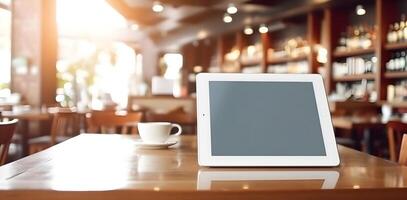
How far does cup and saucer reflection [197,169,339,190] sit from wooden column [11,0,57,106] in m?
6.80

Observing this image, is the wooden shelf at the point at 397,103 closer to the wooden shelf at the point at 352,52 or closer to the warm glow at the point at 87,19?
the wooden shelf at the point at 352,52

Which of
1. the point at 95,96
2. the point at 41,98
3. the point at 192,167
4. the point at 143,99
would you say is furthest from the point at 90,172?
the point at 95,96

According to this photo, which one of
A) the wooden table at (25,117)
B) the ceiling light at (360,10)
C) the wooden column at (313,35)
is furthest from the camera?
the wooden column at (313,35)

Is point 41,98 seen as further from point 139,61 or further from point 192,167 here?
point 139,61

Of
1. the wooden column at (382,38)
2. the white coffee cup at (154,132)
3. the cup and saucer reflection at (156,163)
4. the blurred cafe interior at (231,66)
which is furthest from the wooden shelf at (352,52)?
the cup and saucer reflection at (156,163)

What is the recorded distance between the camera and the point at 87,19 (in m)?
14.4

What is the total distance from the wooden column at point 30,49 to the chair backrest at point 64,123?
3.14ft

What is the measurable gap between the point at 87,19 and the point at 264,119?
14.0 m

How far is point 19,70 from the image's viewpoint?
728 centimetres

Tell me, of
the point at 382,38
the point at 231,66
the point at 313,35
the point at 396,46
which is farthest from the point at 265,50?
the point at 396,46

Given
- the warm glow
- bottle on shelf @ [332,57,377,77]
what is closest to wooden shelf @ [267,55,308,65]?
bottle on shelf @ [332,57,377,77]

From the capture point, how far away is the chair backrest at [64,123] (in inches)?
191

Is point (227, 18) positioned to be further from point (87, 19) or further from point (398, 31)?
point (87, 19)

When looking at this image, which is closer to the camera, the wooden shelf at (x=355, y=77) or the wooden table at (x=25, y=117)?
the wooden table at (x=25, y=117)
